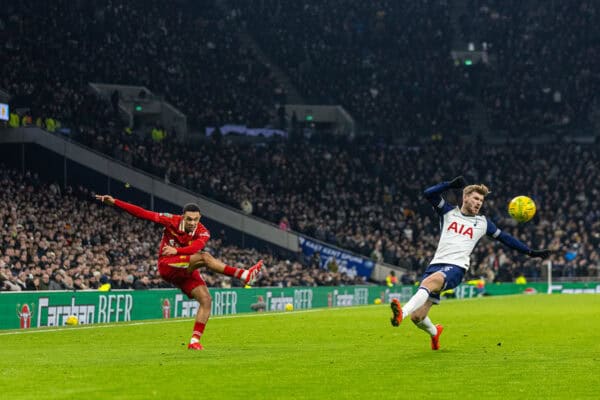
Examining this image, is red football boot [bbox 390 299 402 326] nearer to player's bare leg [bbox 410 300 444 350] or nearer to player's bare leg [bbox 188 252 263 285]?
player's bare leg [bbox 410 300 444 350]

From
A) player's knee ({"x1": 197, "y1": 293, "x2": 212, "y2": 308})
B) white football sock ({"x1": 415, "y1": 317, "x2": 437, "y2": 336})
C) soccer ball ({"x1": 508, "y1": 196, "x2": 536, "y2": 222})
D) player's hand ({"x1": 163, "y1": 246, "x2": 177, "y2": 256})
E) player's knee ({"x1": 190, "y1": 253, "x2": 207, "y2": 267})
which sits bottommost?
white football sock ({"x1": 415, "y1": 317, "x2": 437, "y2": 336})

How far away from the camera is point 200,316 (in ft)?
52.5

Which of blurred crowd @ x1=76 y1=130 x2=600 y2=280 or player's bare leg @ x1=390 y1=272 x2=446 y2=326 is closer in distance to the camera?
player's bare leg @ x1=390 y1=272 x2=446 y2=326

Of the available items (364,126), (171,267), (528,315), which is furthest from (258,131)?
(171,267)

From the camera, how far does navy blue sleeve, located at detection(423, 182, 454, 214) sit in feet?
49.7

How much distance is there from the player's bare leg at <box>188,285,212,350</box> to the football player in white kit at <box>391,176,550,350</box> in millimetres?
3137

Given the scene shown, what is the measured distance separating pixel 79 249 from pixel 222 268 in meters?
21.0

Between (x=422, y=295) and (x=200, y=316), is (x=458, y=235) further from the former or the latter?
(x=200, y=316)

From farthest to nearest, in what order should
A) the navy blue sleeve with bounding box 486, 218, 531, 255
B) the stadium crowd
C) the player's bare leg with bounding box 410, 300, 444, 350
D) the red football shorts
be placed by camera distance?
the stadium crowd, the red football shorts, the navy blue sleeve with bounding box 486, 218, 531, 255, the player's bare leg with bounding box 410, 300, 444, 350

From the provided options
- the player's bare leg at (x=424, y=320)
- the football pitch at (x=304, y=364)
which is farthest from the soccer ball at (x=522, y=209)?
the player's bare leg at (x=424, y=320)

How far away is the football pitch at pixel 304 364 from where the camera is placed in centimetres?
1027

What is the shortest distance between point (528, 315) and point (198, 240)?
52.0 feet

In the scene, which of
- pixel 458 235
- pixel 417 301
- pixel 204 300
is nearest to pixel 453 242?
pixel 458 235

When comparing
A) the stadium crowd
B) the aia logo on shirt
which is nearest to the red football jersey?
the aia logo on shirt
